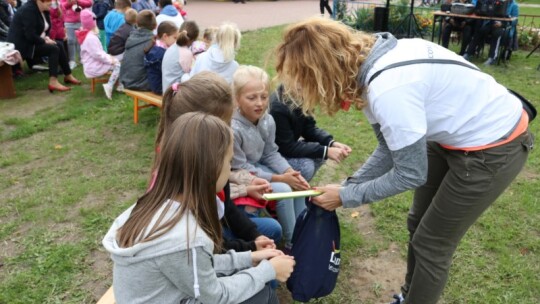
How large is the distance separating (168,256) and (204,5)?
18.9 metres

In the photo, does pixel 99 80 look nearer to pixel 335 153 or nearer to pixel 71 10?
pixel 71 10

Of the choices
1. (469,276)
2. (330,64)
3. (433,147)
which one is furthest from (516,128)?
(469,276)

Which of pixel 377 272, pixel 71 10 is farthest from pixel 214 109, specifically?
pixel 71 10

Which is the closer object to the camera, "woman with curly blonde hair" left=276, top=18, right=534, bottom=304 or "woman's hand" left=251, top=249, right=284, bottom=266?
"woman with curly blonde hair" left=276, top=18, right=534, bottom=304

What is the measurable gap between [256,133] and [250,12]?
1512 cm

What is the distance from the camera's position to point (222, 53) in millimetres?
4508

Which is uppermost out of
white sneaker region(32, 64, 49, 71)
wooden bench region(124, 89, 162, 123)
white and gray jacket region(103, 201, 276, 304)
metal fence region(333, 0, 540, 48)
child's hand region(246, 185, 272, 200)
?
white and gray jacket region(103, 201, 276, 304)

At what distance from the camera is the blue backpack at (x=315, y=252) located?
7.29ft

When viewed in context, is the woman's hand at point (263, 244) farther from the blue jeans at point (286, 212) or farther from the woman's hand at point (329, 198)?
the blue jeans at point (286, 212)

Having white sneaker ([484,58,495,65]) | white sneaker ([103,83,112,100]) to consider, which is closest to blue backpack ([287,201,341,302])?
white sneaker ([103,83,112,100])

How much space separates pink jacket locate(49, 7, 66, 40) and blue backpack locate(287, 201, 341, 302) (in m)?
6.89

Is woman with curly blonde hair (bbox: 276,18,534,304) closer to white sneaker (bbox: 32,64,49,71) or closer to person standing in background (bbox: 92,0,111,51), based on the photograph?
white sneaker (bbox: 32,64,49,71)

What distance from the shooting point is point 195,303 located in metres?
1.59

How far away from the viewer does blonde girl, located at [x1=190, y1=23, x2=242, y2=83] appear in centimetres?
445
